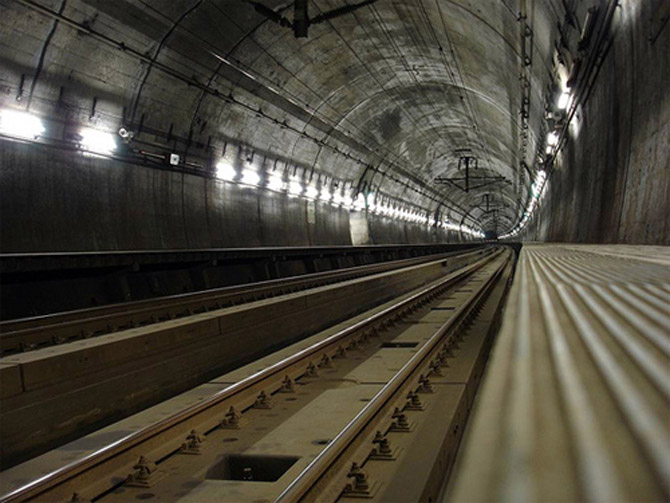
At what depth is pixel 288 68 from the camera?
1684cm

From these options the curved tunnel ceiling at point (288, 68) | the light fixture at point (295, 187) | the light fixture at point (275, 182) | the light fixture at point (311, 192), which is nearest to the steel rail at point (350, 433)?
the curved tunnel ceiling at point (288, 68)

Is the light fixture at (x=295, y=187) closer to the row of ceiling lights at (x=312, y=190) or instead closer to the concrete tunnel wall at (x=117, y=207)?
the row of ceiling lights at (x=312, y=190)

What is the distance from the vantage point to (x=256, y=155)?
18.9 m

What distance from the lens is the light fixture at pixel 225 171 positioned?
55.9 ft

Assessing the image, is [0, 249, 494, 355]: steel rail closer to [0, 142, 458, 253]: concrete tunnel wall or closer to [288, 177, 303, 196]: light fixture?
[0, 142, 458, 253]: concrete tunnel wall

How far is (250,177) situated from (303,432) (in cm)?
1521

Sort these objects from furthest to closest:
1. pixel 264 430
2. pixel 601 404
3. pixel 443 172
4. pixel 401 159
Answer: pixel 443 172 → pixel 401 159 → pixel 264 430 → pixel 601 404

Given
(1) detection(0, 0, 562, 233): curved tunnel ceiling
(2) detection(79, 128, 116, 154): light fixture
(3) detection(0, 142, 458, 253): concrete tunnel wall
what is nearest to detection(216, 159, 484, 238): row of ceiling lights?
(3) detection(0, 142, 458, 253): concrete tunnel wall

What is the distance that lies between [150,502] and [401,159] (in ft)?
95.4

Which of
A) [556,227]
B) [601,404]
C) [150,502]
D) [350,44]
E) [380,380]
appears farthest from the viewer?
[556,227]

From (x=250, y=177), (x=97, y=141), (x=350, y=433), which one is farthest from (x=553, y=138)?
(x=350, y=433)

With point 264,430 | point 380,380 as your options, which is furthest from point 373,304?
point 264,430

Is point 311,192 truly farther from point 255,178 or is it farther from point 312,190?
point 255,178

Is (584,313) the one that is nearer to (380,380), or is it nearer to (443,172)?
(380,380)
